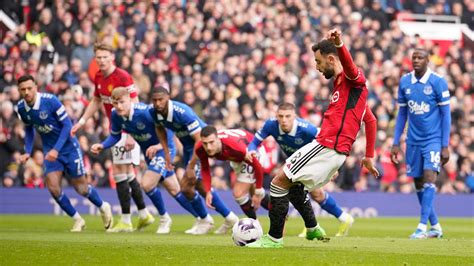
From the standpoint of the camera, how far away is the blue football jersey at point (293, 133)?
1622 centimetres

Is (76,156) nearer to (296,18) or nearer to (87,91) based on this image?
(87,91)

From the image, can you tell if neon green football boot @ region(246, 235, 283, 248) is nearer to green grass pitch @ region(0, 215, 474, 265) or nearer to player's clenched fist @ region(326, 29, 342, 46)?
green grass pitch @ region(0, 215, 474, 265)

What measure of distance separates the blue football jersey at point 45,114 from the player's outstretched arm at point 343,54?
6.94 metres

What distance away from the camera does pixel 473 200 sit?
Result: 1083 inches

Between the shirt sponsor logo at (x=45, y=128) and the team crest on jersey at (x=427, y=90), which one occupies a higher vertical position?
the team crest on jersey at (x=427, y=90)

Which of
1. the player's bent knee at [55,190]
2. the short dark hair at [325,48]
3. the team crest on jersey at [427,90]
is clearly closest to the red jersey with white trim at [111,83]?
the player's bent knee at [55,190]

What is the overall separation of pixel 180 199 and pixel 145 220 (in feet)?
2.47

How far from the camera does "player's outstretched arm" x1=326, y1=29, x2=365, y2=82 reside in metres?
11.1

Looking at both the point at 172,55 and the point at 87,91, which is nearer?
the point at 87,91

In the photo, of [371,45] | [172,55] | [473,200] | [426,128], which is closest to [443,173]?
[473,200]

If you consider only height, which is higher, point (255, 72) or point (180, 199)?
point (255, 72)

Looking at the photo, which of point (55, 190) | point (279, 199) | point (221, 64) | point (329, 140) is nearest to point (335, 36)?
point (329, 140)

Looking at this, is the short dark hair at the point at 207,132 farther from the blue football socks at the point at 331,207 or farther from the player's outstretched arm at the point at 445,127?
the player's outstretched arm at the point at 445,127

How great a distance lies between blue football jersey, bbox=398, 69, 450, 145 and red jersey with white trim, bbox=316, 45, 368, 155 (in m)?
4.63
